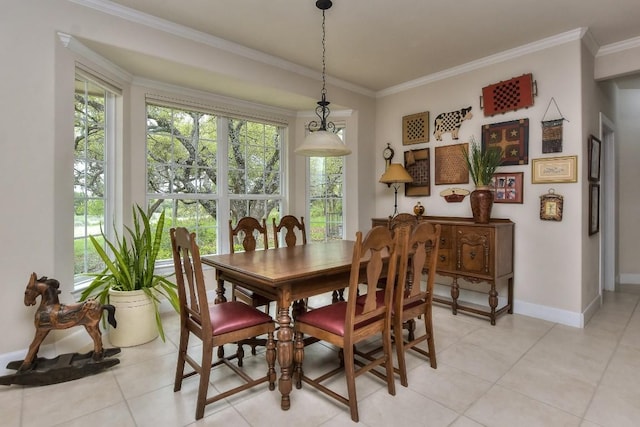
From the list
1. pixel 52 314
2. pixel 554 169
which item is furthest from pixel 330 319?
pixel 554 169

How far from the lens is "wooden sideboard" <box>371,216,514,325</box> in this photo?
314 cm

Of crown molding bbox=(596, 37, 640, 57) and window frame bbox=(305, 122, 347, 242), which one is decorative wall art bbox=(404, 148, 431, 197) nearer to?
window frame bbox=(305, 122, 347, 242)

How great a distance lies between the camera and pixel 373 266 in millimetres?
1826

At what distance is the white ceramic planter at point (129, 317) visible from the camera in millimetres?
2627

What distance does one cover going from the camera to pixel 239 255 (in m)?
2.54

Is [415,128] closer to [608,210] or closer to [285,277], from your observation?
[608,210]

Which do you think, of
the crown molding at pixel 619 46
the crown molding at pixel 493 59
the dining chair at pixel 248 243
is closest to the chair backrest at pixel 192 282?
the dining chair at pixel 248 243

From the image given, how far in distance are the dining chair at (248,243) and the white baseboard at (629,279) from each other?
15.9 feet

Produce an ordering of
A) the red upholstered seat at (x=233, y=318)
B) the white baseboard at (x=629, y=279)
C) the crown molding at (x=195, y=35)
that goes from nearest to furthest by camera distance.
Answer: the red upholstered seat at (x=233, y=318) → the crown molding at (x=195, y=35) → the white baseboard at (x=629, y=279)

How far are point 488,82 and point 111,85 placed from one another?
370cm

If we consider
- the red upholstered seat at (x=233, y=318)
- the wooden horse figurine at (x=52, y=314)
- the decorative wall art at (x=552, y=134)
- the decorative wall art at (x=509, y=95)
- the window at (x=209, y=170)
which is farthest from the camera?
the window at (x=209, y=170)

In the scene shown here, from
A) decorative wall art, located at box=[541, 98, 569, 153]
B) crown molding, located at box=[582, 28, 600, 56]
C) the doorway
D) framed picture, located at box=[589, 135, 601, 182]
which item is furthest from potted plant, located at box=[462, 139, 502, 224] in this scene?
the doorway

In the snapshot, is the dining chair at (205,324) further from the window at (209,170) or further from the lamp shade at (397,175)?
the lamp shade at (397,175)

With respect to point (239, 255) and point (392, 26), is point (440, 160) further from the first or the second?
point (239, 255)
